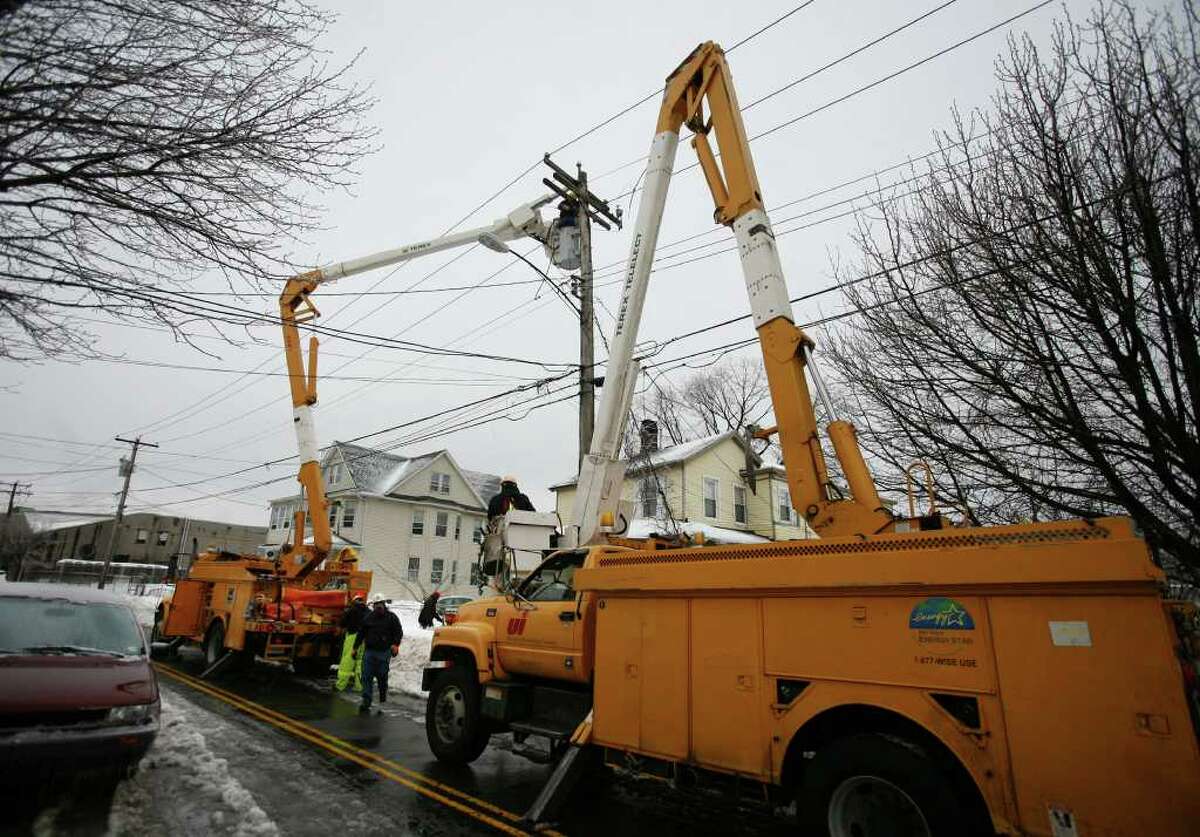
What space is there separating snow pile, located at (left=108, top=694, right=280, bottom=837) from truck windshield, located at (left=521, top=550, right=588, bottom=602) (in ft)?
9.66

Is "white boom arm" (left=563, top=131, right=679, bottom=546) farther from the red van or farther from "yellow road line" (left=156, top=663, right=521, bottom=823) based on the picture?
the red van

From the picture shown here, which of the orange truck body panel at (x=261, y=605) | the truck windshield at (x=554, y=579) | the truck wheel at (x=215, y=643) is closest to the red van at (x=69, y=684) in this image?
the truck windshield at (x=554, y=579)

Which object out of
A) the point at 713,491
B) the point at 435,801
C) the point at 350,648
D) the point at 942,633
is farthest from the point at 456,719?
the point at 713,491

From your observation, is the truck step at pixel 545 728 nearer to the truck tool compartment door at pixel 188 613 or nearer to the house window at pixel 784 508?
the truck tool compartment door at pixel 188 613

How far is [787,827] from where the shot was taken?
528 centimetres

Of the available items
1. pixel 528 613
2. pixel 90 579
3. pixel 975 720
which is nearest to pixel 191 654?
pixel 528 613

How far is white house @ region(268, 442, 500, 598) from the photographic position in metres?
34.8

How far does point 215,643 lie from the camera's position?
13.5m

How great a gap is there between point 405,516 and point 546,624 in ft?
105

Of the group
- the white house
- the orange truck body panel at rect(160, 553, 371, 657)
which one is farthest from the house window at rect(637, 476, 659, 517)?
the orange truck body panel at rect(160, 553, 371, 657)

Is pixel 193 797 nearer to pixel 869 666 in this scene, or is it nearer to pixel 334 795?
pixel 334 795

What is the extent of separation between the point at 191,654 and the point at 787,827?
56.2ft

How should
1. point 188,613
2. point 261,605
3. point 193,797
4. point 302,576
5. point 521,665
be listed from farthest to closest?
1. point 188,613
2. point 302,576
3. point 261,605
4. point 521,665
5. point 193,797

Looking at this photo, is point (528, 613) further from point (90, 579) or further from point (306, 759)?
point (90, 579)
